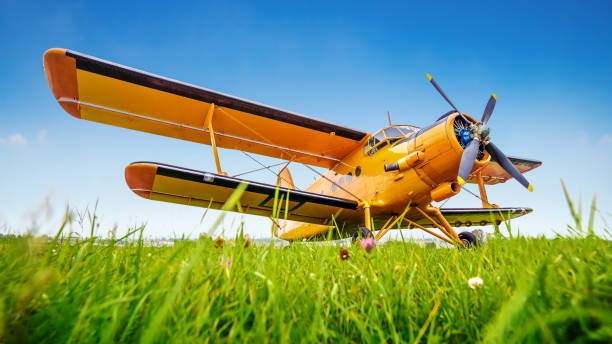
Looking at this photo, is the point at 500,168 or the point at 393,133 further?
the point at 500,168

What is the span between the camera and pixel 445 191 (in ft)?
19.0

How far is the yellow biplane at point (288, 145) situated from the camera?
218 inches

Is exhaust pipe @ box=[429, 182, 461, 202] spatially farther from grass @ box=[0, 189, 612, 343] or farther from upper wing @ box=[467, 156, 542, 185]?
grass @ box=[0, 189, 612, 343]

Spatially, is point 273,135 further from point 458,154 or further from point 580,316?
point 580,316

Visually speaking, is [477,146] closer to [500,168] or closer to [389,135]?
[389,135]

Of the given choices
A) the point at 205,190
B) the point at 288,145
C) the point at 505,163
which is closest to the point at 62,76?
the point at 205,190

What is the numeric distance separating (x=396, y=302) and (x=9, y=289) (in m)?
1.22

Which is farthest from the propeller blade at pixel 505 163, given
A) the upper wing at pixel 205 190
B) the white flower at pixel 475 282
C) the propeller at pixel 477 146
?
the white flower at pixel 475 282

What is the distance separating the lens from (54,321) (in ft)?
2.30

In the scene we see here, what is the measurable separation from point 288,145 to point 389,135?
10.6ft

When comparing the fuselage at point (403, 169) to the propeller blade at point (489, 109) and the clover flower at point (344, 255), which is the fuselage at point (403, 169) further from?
the clover flower at point (344, 255)

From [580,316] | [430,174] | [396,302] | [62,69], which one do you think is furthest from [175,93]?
[580,316]

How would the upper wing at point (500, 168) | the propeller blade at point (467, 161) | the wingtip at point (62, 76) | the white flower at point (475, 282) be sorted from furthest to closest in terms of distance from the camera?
the upper wing at point (500, 168)
the wingtip at point (62, 76)
the propeller blade at point (467, 161)
the white flower at point (475, 282)

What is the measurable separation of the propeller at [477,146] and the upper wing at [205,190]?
2.62 metres
